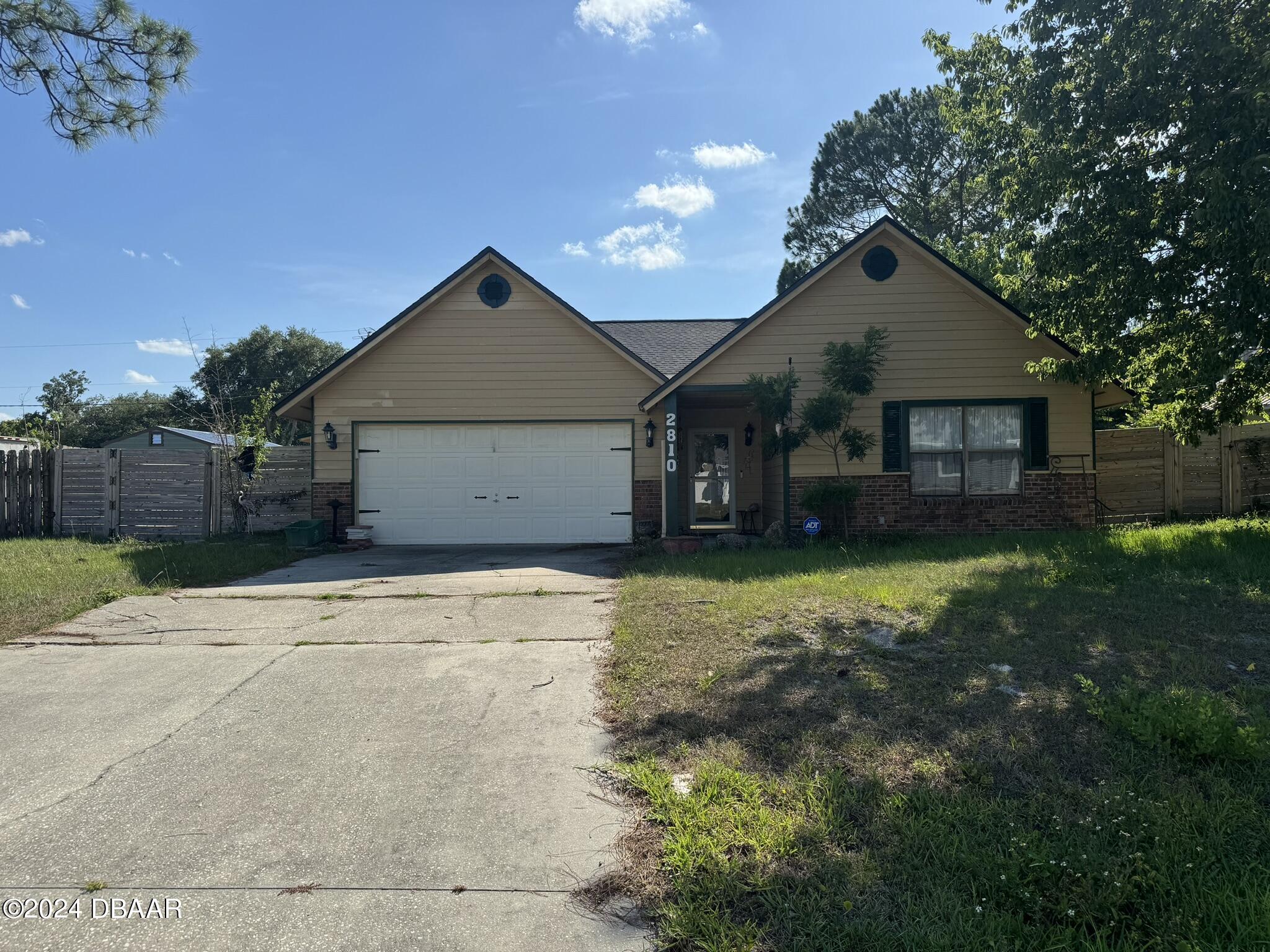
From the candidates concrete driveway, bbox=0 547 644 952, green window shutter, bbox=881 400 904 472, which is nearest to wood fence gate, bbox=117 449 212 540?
concrete driveway, bbox=0 547 644 952

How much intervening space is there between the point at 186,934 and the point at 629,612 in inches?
189

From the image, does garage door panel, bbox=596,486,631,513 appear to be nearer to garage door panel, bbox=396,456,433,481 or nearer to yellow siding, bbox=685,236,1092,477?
yellow siding, bbox=685,236,1092,477

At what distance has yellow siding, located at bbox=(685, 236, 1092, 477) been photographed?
12656 millimetres

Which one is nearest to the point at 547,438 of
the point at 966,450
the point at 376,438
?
the point at 376,438

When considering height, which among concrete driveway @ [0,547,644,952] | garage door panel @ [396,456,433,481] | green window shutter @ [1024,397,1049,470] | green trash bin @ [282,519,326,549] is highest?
green window shutter @ [1024,397,1049,470]

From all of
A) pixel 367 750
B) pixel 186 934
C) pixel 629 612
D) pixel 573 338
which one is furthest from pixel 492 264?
pixel 186 934

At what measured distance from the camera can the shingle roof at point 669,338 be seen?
15477 millimetres

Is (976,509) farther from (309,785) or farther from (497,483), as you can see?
(309,785)

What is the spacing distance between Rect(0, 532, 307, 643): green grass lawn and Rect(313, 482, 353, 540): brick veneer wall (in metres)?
0.88

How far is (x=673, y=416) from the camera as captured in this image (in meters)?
12.8

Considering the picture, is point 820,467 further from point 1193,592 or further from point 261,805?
point 261,805

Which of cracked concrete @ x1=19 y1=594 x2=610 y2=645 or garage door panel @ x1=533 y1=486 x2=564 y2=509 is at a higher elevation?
garage door panel @ x1=533 y1=486 x2=564 y2=509

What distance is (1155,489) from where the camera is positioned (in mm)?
14500

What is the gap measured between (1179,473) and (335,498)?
1622cm
